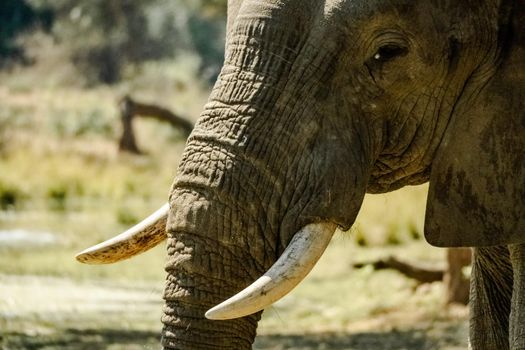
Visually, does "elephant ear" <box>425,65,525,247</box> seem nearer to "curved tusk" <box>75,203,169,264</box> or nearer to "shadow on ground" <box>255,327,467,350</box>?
"curved tusk" <box>75,203,169,264</box>

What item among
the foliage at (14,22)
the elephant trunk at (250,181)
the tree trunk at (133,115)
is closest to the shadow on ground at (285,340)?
the elephant trunk at (250,181)

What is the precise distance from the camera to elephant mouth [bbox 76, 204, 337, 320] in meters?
4.49

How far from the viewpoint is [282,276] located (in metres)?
4.59

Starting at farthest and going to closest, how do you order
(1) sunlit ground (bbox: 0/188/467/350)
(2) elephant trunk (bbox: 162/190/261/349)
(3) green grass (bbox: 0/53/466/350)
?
(3) green grass (bbox: 0/53/466/350) → (1) sunlit ground (bbox: 0/188/467/350) → (2) elephant trunk (bbox: 162/190/261/349)

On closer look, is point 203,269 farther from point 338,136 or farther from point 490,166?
point 490,166

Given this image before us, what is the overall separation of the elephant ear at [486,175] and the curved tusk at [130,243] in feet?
3.10

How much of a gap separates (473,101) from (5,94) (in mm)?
46727

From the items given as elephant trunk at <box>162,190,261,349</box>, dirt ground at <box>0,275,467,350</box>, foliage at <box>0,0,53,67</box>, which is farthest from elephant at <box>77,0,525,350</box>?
foliage at <box>0,0,53,67</box>

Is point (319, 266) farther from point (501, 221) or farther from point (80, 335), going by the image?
point (501, 221)

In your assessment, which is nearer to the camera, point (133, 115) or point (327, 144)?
point (327, 144)

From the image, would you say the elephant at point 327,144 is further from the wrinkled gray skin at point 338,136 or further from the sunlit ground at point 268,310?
the sunlit ground at point 268,310

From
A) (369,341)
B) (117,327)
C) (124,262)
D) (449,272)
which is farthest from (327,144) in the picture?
(124,262)

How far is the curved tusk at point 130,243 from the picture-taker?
16.6 ft

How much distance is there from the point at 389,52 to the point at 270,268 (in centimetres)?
94
